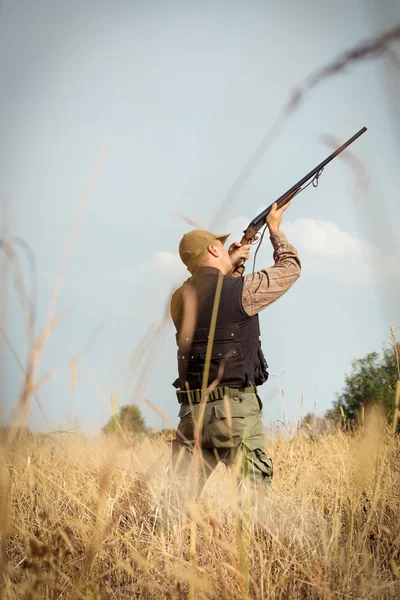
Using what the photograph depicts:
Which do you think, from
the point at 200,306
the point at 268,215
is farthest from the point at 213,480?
the point at 268,215

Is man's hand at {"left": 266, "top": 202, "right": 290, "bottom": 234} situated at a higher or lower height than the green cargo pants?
higher

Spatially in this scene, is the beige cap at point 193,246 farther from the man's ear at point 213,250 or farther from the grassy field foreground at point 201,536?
the grassy field foreground at point 201,536

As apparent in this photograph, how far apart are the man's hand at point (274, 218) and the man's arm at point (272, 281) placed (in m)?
0.22

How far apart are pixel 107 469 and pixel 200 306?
87.2 inches

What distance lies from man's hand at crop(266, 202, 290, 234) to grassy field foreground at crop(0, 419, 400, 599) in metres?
→ 1.46

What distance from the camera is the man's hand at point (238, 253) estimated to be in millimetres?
3693

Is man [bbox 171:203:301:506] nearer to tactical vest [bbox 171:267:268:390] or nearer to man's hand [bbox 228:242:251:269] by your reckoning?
tactical vest [bbox 171:267:268:390]

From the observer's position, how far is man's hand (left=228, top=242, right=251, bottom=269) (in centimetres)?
369

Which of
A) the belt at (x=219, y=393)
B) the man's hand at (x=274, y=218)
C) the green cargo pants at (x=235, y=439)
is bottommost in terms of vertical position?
the green cargo pants at (x=235, y=439)

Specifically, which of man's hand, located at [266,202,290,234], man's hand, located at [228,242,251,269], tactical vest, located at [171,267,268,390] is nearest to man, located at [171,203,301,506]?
tactical vest, located at [171,267,268,390]

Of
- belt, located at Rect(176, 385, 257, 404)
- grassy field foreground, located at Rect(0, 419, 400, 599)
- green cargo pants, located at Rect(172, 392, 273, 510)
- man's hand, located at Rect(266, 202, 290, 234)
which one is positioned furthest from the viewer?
man's hand, located at Rect(266, 202, 290, 234)

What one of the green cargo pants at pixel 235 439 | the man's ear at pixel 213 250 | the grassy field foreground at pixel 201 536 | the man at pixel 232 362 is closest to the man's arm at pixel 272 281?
the man at pixel 232 362

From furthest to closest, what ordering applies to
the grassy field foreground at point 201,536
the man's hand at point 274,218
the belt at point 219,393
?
the man's hand at point 274,218 → the belt at point 219,393 → the grassy field foreground at point 201,536

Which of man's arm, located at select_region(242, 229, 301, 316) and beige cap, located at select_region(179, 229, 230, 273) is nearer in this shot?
man's arm, located at select_region(242, 229, 301, 316)
